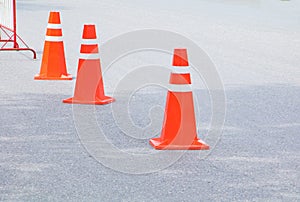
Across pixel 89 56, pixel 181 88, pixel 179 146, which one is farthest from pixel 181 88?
pixel 89 56

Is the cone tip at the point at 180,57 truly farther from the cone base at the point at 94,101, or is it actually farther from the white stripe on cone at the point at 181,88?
the cone base at the point at 94,101

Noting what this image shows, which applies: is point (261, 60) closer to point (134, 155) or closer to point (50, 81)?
point (50, 81)

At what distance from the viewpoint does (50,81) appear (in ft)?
35.9

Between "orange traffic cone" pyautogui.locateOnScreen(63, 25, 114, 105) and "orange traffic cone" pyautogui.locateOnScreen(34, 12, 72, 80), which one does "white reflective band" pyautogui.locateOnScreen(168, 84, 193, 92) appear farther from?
"orange traffic cone" pyautogui.locateOnScreen(34, 12, 72, 80)

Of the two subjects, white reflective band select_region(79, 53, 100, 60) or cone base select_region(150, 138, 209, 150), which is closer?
cone base select_region(150, 138, 209, 150)

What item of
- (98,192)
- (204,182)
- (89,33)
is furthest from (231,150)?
(89,33)

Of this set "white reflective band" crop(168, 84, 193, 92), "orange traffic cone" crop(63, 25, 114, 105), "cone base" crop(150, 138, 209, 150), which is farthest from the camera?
"orange traffic cone" crop(63, 25, 114, 105)

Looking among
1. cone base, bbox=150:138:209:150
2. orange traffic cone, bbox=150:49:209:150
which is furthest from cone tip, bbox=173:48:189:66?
cone base, bbox=150:138:209:150

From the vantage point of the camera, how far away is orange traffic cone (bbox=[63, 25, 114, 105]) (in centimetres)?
903

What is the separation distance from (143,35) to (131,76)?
7.68m

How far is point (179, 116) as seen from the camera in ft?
23.6

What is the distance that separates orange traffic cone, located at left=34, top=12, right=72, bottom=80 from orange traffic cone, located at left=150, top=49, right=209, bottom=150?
3.93 meters

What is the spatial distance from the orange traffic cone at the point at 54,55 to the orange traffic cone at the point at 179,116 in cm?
393

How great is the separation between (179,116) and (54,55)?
4080 mm
